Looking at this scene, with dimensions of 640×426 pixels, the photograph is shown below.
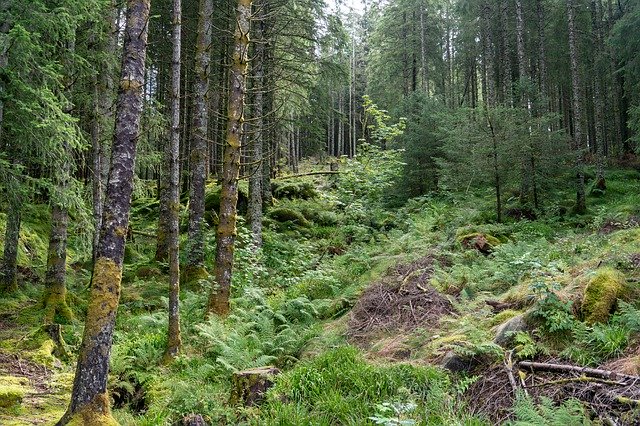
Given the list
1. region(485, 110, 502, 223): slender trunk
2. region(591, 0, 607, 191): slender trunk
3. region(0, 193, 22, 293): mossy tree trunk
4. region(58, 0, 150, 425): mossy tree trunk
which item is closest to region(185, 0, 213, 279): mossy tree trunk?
region(0, 193, 22, 293): mossy tree trunk

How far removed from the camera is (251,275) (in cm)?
995

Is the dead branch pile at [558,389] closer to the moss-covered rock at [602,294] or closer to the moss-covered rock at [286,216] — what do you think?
the moss-covered rock at [602,294]

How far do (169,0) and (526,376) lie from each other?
1576 centimetres

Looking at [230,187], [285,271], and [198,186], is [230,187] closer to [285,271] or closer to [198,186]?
[198,186]

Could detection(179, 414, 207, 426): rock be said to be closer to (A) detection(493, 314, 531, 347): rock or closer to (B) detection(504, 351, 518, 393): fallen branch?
(B) detection(504, 351, 518, 393): fallen branch

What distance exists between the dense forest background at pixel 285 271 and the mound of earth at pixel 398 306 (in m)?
0.04

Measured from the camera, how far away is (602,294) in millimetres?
4996

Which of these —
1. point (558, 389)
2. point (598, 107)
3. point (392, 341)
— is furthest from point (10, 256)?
point (598, 107)

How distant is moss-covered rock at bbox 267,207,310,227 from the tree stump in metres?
12.4

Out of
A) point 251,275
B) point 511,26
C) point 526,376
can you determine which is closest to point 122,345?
point 251,275

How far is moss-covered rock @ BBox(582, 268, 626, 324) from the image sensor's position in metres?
4.82

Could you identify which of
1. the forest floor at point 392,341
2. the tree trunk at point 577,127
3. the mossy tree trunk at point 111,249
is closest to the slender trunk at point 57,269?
the forest floor at point 392,341

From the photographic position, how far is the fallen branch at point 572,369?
387cm

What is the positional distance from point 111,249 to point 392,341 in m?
3.61
